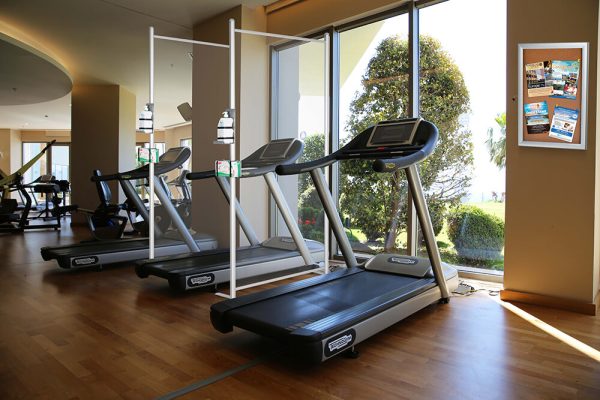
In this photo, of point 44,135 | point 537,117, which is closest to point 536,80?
point 537,117

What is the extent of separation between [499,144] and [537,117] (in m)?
0.72

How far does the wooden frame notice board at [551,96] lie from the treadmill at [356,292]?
0.84 metres

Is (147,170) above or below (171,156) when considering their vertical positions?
below

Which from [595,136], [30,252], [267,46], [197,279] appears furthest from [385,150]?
[30,252]

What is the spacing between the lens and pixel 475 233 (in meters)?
4.12

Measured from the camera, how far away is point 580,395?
191 cm

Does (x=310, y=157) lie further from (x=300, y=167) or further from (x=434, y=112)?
(x=300, y=167)

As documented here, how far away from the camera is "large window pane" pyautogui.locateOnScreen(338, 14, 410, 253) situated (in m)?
4.54

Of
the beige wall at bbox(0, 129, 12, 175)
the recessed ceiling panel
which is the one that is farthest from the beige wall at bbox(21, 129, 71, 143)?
the recessed ceiling panel

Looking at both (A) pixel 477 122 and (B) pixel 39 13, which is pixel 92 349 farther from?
(B) pixel 39 13

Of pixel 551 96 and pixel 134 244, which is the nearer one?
pixel 551 96

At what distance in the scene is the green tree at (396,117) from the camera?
4215 millimetres

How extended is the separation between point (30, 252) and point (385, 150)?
5038mm

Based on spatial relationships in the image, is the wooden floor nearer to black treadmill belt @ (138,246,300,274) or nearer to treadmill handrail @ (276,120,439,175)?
black treadmill belt @ (138,246,300,274)
